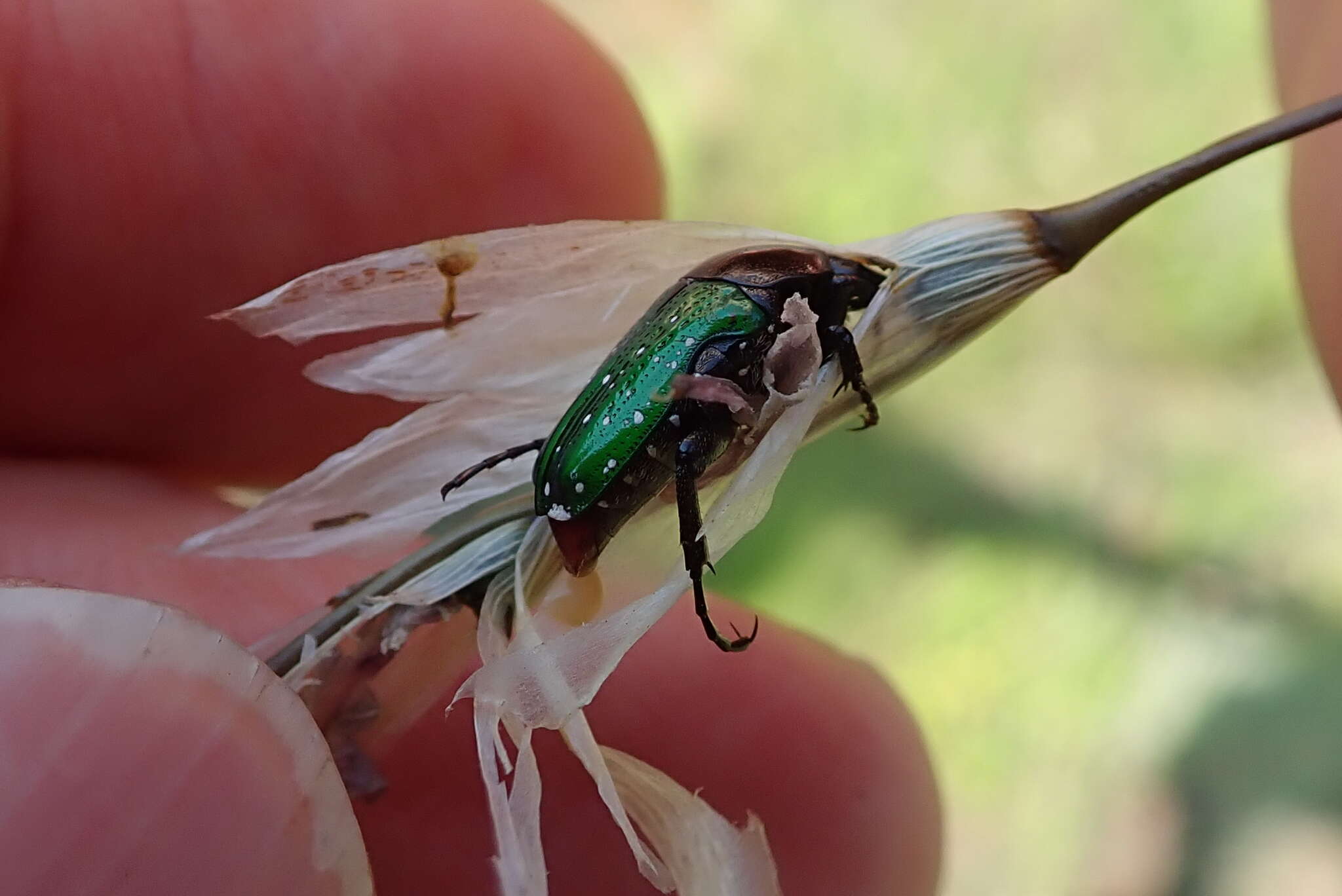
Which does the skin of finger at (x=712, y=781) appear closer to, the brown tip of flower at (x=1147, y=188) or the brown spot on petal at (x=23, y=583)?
the brown spot on petal at (x=23, y=583)

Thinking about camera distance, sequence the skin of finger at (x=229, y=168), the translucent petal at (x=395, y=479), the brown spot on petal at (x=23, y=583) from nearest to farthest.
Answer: the brown spot on petal at (x=23, y=583) < the translucent petal at (x=395, y=479) < the skin of finger at (x=229, y=168)

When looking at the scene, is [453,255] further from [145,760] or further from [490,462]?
[145,760]

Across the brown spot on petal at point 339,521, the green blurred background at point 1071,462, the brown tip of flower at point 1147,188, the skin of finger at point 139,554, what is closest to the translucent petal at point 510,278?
the brown spot on petal at point 339,521

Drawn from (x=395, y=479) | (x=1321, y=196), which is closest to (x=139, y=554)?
(x=395, y=479)

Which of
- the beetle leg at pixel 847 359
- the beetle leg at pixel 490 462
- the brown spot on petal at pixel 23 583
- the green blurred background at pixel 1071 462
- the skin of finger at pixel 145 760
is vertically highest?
the beetle leg at pixel 847 359

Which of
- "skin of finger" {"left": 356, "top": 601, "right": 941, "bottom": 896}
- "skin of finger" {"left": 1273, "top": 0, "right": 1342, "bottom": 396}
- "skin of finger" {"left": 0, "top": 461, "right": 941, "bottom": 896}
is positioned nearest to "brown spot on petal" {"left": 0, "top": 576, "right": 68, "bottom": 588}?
"skin of finger" {"left": 0, "top": 461, "right": 941, "bottom": 896}

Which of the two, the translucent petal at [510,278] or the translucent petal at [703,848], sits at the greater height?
the translucent petal at [510,278]
